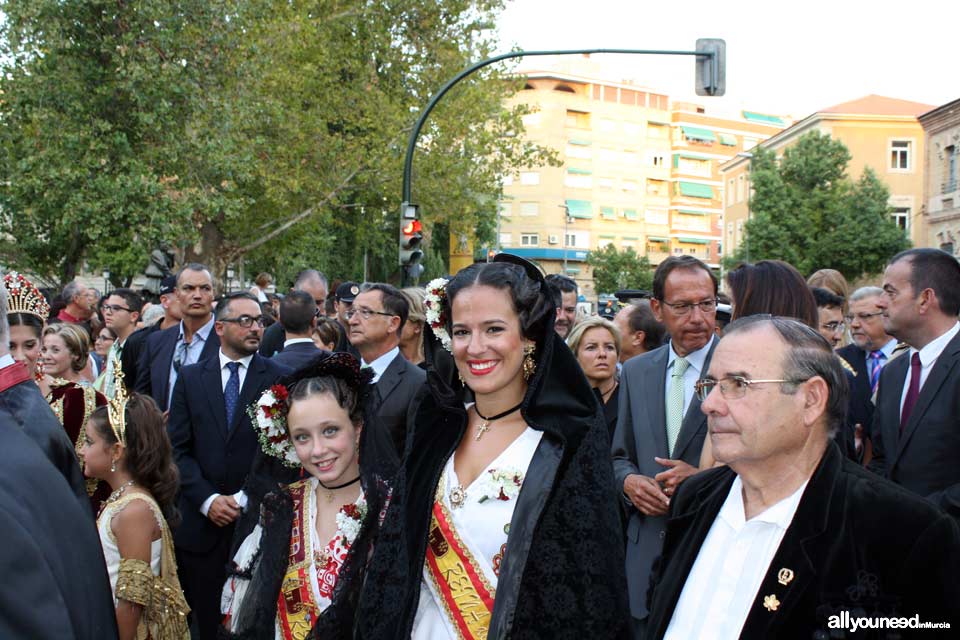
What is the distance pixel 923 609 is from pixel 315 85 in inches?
933

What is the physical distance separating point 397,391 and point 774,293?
241cm

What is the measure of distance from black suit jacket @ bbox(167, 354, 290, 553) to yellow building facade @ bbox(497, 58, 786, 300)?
63004 mm

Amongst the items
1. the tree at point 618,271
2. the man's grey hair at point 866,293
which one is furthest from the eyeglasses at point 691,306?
the tree at point 618,271

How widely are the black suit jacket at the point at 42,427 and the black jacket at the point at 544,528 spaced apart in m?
1.01

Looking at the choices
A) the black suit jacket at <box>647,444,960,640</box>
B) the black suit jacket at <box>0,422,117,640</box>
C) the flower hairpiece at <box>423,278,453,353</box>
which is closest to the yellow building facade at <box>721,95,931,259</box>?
the flower hairpiece at <box>423,278,453,353</box>

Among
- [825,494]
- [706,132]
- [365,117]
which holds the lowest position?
[825,494]

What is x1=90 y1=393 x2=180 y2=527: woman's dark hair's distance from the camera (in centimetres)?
435

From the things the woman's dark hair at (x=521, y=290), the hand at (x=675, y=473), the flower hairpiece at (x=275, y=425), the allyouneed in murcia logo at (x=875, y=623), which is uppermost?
the woman's dark hair at (x=521, y=290)

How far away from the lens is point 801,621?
2242mm

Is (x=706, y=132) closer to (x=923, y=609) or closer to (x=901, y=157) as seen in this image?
(x=901, y=157)

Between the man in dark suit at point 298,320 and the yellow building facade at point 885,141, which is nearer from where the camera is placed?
the man in dark suit at point 298,320

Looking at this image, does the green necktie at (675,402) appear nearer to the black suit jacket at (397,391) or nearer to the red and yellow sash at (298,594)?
the black suit jacket at (397,391)

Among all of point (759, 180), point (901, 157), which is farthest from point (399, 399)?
point (901, 157)

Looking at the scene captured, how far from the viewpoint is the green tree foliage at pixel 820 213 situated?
36594mm
